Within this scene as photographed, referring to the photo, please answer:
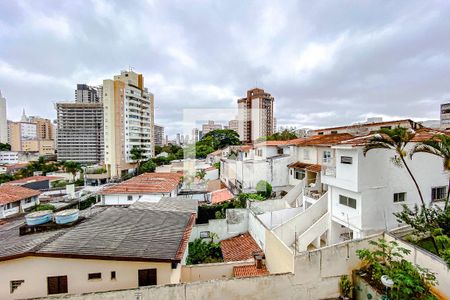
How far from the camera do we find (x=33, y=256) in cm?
730

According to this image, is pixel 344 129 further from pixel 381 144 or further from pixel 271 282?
pixel 271 282

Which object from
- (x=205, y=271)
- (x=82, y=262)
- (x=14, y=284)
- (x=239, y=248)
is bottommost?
(x=239, y=248)

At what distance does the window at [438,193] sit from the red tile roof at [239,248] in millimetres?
8964

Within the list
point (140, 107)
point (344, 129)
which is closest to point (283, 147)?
point (344, 129)

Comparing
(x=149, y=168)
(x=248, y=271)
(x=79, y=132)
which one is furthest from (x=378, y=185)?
(x=79, y=132)

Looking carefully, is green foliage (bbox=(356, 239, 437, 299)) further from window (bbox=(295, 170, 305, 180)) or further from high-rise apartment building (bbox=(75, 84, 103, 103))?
high-rise apartment building (bbox=(75, 84, 103, 103))

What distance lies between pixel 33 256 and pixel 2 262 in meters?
1.05

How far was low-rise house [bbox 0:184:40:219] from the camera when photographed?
22198mm

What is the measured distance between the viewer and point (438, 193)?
11844mm

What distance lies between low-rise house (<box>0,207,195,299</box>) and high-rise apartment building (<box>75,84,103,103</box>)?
98.6 metres

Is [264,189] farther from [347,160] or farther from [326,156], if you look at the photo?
[347,160]

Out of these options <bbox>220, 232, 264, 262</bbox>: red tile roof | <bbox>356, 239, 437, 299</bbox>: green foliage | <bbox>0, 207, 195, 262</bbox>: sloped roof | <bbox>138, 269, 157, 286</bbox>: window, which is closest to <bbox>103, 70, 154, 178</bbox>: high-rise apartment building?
<bbox>220, 232, 264, 262</bbox>: red tile roof

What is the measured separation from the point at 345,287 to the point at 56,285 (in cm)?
980

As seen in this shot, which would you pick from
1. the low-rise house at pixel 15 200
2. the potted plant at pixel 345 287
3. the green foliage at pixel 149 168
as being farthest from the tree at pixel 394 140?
the green foliage at pixel 149 168
